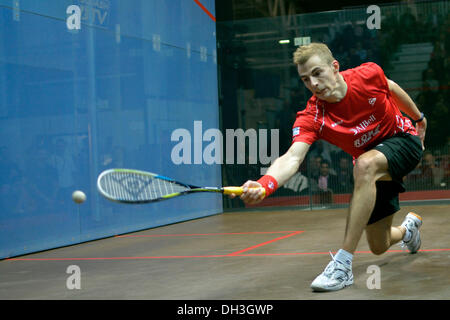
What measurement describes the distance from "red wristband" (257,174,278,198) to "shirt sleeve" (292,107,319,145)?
1.44 feet

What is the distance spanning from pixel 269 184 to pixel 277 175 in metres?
0.22

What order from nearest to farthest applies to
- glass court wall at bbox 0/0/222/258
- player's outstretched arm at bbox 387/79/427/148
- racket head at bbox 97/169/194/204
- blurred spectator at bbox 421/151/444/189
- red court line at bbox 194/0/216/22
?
racket head at bbox 97/169/194/204 → player's outstretched arm at bbox 387/79/427/148 → glass court wall at bbox 0/0/222/258 → blurred spectator at bbox 421/151/444/189 → red court line at bbox 194/0/216/22

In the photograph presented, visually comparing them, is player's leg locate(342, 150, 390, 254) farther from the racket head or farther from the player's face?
the racket head

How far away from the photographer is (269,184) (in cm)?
243

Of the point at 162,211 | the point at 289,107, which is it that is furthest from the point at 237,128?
the point at 162,211

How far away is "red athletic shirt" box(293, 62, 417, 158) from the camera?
2926 mm

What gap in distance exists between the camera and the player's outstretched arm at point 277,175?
2.31 metres

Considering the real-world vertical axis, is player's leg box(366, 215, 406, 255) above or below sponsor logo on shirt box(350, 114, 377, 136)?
below

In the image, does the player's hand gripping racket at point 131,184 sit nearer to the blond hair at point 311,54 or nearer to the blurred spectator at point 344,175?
the blond hair at point 311,54

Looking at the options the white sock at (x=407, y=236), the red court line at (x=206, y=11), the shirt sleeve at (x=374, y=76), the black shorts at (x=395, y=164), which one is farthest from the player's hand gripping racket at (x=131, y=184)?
the red court line at (x=206, y=11)

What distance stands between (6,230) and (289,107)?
14.5ft

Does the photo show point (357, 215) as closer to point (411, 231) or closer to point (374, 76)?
point (374, 76)

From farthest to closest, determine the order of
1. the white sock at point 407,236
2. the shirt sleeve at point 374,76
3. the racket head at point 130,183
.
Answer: the white sock at point 407,236, the shirt sleeve at point 374,76, the racket head at point 130,183

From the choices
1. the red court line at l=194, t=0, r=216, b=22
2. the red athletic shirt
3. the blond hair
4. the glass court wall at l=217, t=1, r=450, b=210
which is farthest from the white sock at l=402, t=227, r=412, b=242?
the red court line at l=194, t=0, r=216, b=22
